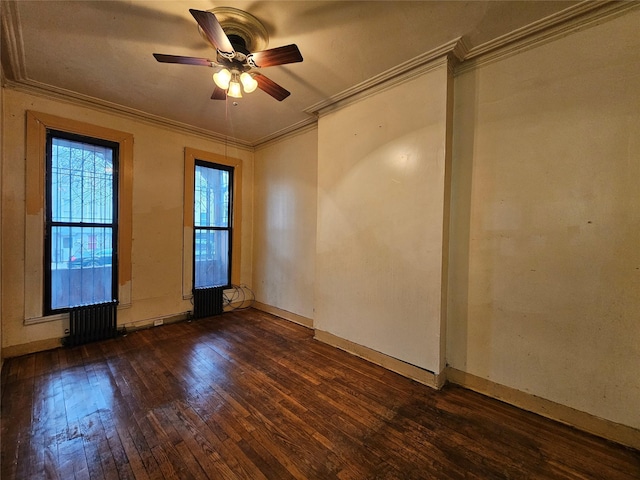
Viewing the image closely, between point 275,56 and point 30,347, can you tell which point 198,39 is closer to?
point 275,56

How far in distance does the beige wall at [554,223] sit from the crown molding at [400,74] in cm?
26

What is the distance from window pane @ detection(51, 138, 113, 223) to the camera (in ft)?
10.1

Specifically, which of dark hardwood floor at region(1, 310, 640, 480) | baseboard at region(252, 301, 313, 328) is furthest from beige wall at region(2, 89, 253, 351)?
baseboard at region(252, 301, 313, 328)

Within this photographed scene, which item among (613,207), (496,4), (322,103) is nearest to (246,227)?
(322,103)

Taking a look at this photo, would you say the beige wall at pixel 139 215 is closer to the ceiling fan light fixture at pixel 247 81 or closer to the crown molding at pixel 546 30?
the ceiling fan light fixture at pixel 247 81

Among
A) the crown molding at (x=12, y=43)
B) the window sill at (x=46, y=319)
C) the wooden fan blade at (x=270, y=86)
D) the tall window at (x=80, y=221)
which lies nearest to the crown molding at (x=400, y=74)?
the wooden fan blade at (x=270, y=86)

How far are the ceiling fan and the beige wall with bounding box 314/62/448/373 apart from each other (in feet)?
3.53

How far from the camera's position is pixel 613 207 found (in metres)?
1.78

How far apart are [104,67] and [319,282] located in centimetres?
310

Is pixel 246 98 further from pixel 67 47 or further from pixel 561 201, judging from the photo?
pixel 561 201

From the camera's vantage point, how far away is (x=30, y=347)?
9.57 ft

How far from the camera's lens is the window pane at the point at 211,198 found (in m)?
4.23

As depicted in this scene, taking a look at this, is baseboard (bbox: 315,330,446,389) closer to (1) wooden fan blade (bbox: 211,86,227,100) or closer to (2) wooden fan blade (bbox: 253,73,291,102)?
(2) wooden fan blade (bbox: 253,73,291,102)

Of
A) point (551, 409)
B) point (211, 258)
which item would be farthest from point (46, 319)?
point (551, 409)
